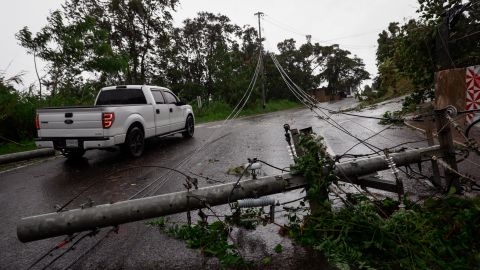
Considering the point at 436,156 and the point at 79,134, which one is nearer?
the point at 436,156

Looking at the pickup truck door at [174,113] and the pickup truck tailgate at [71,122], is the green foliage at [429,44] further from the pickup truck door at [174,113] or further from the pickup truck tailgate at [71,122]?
the pickup truck tailgate at [71,122]

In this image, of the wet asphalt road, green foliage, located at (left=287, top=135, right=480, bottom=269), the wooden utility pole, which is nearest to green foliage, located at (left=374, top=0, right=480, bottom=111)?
the wet asphalt road

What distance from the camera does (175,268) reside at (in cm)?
305

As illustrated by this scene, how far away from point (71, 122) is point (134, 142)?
163 centimetres

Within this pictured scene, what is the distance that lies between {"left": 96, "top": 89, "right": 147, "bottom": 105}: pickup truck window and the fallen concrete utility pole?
6728 millimetres

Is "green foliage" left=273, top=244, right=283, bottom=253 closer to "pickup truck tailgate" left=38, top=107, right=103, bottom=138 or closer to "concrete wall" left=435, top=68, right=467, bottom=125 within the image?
"pickup truck tailgate" left=38, top=107, right=103, bottom=138

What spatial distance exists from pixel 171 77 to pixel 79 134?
32199mm

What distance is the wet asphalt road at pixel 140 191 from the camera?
323 centimetres

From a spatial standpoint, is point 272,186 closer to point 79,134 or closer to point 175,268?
point 175,268

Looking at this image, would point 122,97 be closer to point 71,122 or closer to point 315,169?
point 71,122

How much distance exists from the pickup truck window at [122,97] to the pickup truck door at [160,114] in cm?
51

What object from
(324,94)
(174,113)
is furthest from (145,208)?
(324,94)

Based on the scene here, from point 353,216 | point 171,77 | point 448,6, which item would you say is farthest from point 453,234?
point 171,77

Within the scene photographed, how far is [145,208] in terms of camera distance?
9.84 ft
